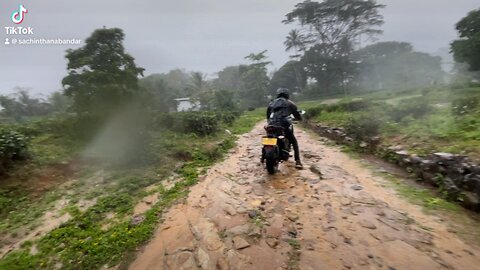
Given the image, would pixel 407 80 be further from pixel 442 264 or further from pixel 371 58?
pixel 442 264

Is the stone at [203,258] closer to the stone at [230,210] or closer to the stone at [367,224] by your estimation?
the stone at [230,210]

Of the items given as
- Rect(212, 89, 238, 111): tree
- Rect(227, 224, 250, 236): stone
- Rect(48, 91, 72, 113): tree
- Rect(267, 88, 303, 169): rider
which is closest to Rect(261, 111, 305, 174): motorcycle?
Rect(267, 88, 303, 169): rider

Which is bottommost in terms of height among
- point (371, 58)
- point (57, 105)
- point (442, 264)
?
point (442, 264)

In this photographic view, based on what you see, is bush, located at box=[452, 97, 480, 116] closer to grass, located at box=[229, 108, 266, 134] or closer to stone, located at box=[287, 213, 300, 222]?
stone, located at box=[287, 213, 300, 222]

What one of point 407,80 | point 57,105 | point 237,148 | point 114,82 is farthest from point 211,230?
point 407,80

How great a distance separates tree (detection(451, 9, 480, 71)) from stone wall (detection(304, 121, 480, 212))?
2508cm

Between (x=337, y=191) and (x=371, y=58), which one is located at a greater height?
(x=371, y=58)

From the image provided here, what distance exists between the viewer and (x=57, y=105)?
2867 cm

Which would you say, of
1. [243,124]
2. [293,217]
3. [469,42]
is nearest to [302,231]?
[293,217]

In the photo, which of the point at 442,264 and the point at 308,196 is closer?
the point at 442,264

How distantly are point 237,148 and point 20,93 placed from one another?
27748 mm

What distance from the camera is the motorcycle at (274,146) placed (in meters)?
6.27

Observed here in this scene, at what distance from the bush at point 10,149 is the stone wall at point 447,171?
8.99m

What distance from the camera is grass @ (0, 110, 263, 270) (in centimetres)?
366
